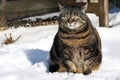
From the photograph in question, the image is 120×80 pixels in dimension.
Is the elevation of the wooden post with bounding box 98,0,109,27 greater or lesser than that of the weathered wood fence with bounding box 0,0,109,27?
greater

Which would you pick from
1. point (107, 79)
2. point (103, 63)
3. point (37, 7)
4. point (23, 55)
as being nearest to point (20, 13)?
point (37, 7)

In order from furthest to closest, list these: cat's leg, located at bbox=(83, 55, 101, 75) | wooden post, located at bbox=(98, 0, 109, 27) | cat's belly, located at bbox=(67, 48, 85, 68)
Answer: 1. wooden post, located at bbox=(98, 0, 109, 27)
2. cat's leg, located at bbox=(83, 55, 101, 75)
3. cat's belly, located at bbox=(67, 48, 85, 68)

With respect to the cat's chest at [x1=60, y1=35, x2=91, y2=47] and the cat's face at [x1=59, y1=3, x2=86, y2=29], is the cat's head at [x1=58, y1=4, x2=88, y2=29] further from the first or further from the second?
the cat's chest at [x1=60, y1=35, x2=91, y2=47]

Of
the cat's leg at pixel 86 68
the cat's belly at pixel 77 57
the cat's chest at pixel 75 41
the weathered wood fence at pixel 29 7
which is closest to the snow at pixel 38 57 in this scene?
the cat's leg at pixel 86 68

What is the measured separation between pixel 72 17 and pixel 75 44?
1.28ft

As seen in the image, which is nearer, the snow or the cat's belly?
the cat's belly

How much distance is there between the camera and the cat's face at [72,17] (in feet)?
18.5

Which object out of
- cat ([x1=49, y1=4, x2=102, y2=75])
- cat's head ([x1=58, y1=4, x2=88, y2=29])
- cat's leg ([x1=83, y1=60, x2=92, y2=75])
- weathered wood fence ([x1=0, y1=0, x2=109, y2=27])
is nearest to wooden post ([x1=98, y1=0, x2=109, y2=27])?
weathered wood fence ([x1=0, y1=0, x2=109, y2=27])

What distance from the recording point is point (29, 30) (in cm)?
971

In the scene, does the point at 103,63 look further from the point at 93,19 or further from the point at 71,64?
the point at 93,19

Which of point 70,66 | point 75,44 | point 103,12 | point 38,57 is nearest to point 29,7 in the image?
point 103,12

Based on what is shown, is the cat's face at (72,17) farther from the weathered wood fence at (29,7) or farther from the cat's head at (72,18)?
the weathered wood fence at (29,7)

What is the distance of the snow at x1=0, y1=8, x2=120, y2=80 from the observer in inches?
234

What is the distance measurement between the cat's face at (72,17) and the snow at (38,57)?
72 cm
